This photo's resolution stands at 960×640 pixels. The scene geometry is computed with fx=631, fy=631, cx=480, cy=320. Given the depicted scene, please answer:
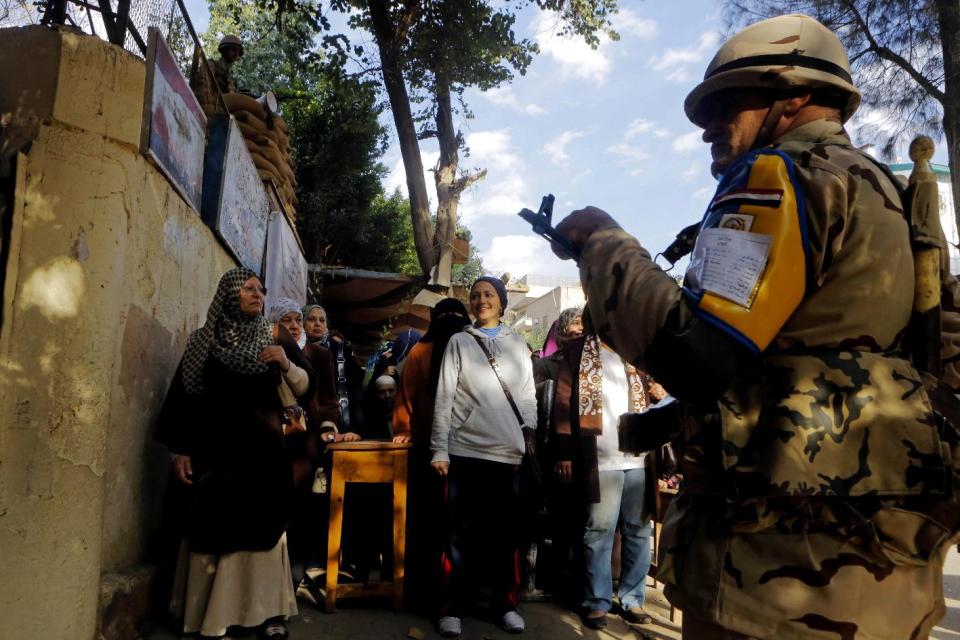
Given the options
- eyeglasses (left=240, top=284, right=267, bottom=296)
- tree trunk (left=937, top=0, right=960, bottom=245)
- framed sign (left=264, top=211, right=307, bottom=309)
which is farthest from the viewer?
tree trunk (left=937, top=0, right=960, bottom=245)

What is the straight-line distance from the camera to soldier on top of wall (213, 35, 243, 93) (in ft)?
20.4

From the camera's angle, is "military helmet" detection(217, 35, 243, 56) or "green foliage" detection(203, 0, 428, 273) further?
"green foliage" detection(203, 0, 428, 273)

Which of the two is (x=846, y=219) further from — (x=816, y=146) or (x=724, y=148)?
(x=724, y=148)

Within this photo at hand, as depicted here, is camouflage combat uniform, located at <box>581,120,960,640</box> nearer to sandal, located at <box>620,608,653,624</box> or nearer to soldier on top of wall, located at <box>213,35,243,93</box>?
sandal, located at <box>620,608,653,624</box>

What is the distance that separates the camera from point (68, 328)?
267 cm

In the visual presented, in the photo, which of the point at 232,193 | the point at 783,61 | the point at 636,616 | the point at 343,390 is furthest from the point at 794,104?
the point at 232,193

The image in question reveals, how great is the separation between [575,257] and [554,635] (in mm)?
3040

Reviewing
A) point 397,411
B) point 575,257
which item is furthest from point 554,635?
point 575,257

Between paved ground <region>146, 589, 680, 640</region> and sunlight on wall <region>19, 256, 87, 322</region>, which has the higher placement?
sunlight on wall <region>19, 256, 87, 322</region>

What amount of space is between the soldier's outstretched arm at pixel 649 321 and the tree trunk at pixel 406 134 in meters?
7.99

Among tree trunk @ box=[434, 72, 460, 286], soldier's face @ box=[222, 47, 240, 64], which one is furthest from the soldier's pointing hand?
tree trunk @ box=[434, 72, 460, 286]

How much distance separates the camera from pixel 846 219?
3.52ft

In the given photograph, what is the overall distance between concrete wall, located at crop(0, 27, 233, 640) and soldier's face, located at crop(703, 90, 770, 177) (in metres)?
2.62

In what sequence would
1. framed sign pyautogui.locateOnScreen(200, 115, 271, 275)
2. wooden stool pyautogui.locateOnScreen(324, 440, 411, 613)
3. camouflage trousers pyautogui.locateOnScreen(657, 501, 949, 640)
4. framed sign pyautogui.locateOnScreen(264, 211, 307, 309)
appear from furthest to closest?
framed sign pyautogui.locateOnScreen(264, 211, 307, 309) → framed sign pyautogui.locateOnScreen(200, 115, 271, 275) → wooden stool pyautogui.locateOnScreen(324, 440, 411, 613) → camouflage trousers pyautogui.locateOnScreen(657, 501, 949, 640)
